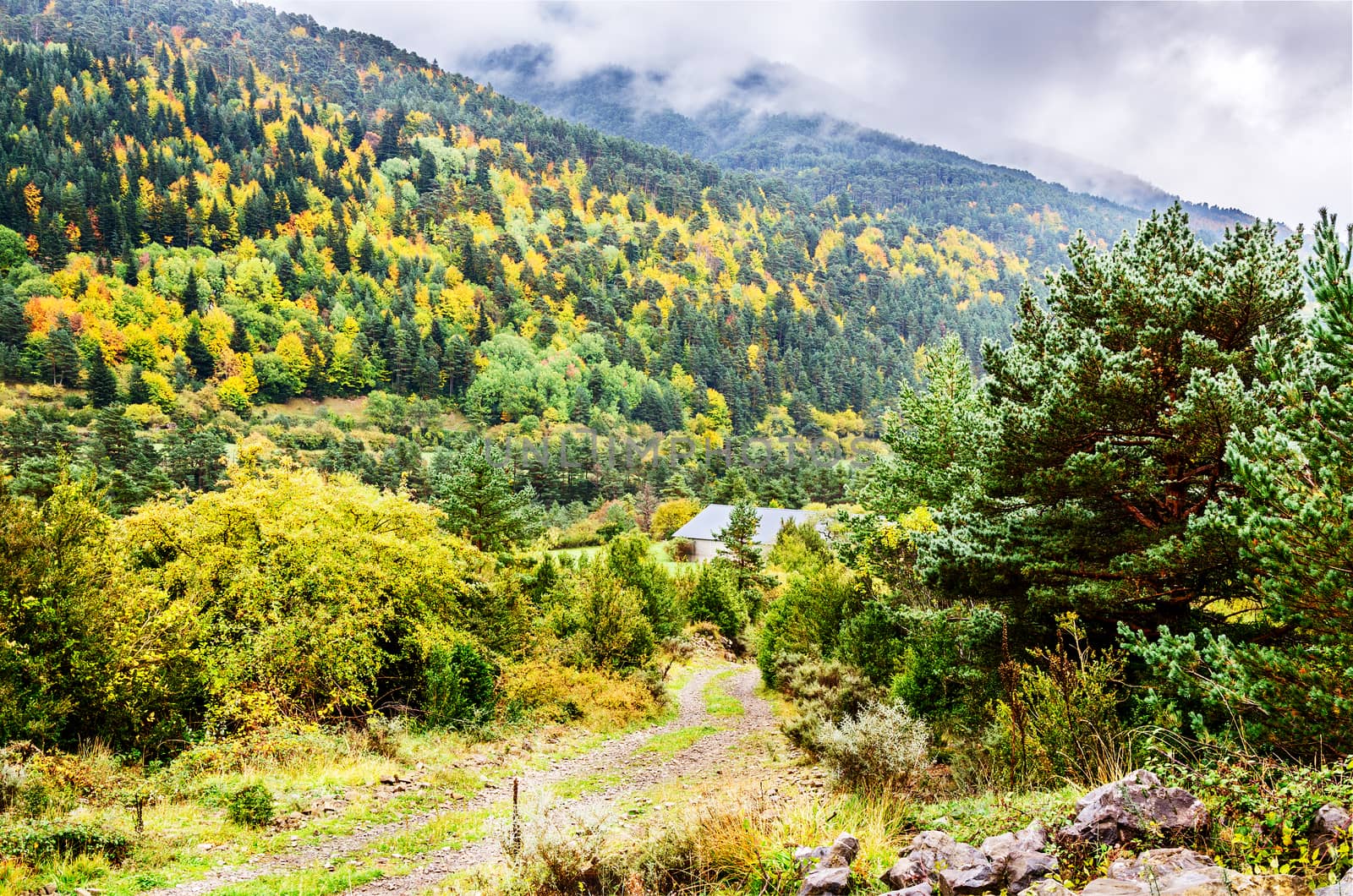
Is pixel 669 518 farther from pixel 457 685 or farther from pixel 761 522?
pixel 457 685

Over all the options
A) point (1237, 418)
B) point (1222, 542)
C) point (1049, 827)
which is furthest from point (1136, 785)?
point (1237, 418)

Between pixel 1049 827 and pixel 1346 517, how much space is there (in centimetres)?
341

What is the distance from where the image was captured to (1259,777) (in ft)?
14.9

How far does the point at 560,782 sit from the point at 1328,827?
11074mm

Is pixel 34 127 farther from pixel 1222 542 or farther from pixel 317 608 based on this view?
pixel 1222 542

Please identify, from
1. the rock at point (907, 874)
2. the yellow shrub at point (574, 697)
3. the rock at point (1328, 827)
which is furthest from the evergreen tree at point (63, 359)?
the rock at point (1328, 827)

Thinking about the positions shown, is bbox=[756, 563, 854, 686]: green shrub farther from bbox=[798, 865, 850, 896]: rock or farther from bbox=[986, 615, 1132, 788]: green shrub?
bbox=[798, 865, 850, 896]: rock

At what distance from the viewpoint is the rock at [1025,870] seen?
14.2 feet

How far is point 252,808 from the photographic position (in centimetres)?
884

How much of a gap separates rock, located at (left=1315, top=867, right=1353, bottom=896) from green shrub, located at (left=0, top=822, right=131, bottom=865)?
9.70 m

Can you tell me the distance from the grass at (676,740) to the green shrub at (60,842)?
9785 millimetres

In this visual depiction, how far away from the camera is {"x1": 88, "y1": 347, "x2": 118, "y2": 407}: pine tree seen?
79.9 m

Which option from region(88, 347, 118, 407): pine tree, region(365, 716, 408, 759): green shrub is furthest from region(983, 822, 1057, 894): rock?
region(88, 347, 118, 407): pine tree

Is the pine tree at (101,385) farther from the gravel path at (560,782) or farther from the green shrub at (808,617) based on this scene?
the green shrub at (808,617)
